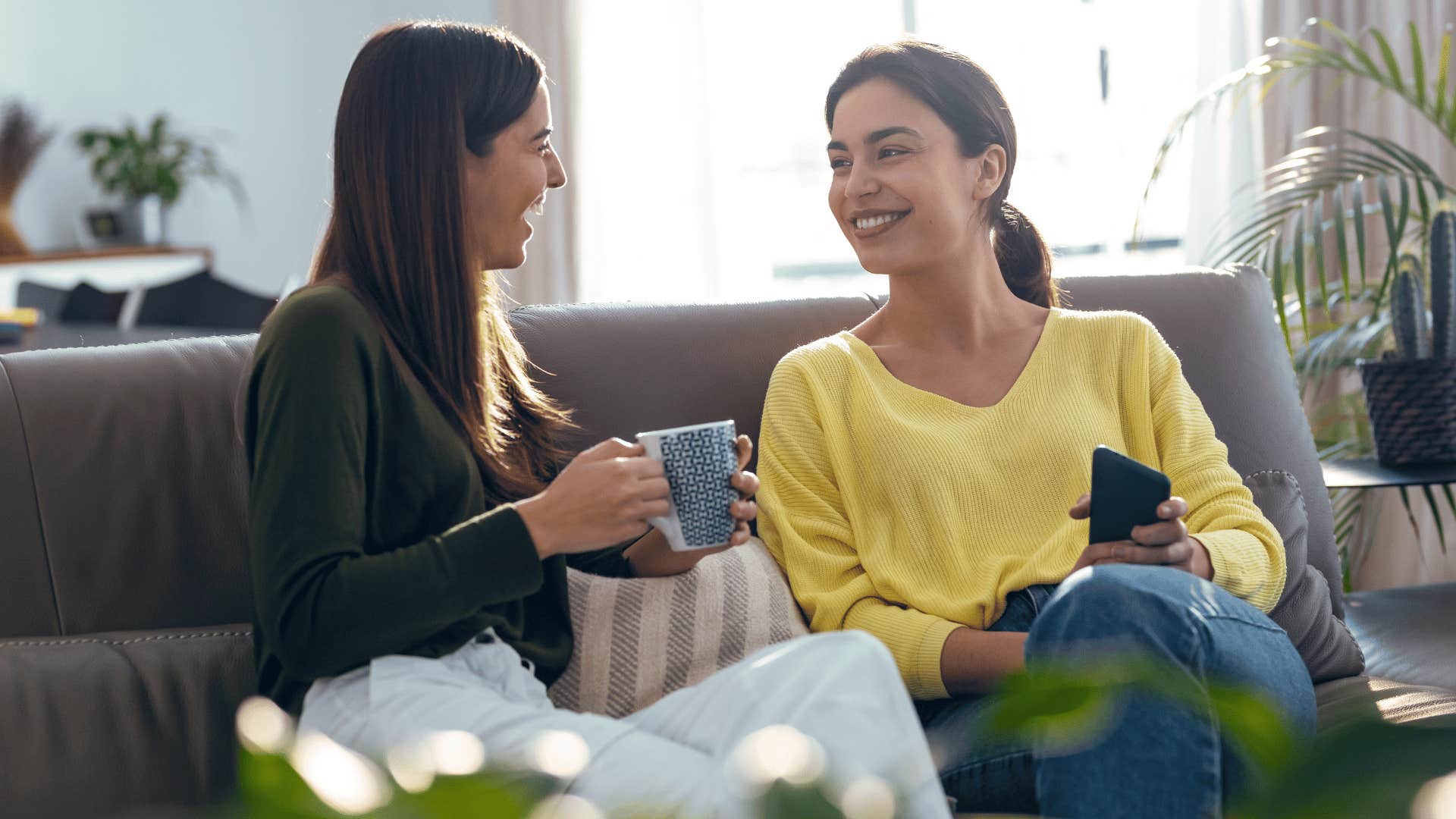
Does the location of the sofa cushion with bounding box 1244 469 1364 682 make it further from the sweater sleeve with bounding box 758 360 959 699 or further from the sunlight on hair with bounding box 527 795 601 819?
the sunlight on hair with bounding box 527 795 601 819

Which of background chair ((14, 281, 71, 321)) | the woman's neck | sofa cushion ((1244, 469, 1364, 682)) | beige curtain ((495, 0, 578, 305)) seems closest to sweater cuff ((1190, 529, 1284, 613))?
sofa cushion ((1244, 469, 1364, 682))

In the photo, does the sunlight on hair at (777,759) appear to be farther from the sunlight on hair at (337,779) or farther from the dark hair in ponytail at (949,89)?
the dark hair in ponytail at (949,89)

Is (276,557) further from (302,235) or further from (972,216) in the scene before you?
(302,235)

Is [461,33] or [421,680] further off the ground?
[461,33]

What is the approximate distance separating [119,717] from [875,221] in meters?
1.04

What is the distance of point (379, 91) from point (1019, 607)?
2.88 ft

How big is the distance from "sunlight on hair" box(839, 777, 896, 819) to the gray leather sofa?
1103 mm

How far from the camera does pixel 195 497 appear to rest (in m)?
1.46

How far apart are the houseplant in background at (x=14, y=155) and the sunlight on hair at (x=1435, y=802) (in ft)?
18.1

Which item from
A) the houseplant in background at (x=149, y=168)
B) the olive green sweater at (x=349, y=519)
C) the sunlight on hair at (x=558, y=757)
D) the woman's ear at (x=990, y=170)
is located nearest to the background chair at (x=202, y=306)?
the houseplant in background at (x=149, y=168)

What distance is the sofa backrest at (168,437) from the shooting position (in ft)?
4.63

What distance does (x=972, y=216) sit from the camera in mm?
1766

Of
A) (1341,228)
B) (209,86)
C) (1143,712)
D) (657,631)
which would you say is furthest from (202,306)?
(1143,712)

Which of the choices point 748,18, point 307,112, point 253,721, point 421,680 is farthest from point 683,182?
point 253,721
